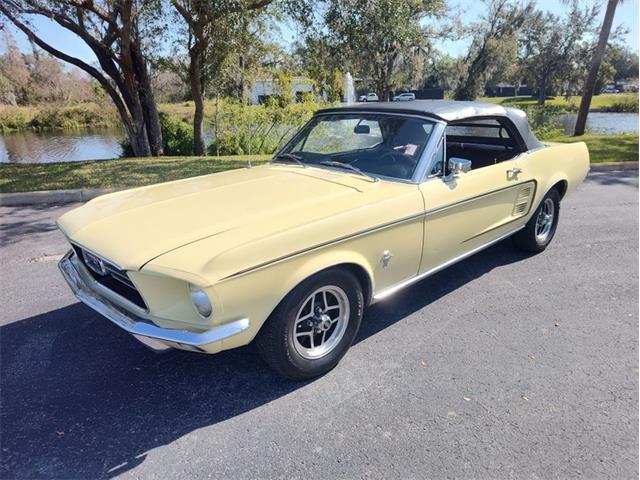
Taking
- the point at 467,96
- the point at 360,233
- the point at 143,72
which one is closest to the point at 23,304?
the point at 360,233

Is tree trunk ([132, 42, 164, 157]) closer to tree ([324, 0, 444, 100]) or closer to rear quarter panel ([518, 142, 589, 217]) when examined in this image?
tree ([324, 0, 444, 100])

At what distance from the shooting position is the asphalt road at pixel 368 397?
7.16 ft

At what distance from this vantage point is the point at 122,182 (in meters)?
8.02

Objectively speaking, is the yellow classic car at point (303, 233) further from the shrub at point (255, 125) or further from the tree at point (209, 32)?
the shrub at point (255, 125)

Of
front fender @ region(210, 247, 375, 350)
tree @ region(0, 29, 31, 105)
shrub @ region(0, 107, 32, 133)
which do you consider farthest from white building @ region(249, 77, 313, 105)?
shrub @ region(0, 107, 32, 133)

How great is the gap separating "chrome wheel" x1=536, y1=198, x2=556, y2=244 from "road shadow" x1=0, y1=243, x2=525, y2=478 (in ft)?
7.48

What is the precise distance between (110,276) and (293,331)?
1173 millimetres

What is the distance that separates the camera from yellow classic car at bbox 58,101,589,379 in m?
2.23

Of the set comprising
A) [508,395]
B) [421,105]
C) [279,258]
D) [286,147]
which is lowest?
[508,395]

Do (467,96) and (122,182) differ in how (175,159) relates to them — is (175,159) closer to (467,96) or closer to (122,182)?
(122,182)

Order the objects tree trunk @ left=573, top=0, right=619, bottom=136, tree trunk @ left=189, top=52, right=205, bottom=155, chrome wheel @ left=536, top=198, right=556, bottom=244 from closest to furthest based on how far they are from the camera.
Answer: chrome wheel @ left=536, top=198, right=556, bottom=244, tree trunk @ left=189, top=52, right=205, bottom=155, tree trunk @ left=573, top=0, right=619, bottom=136

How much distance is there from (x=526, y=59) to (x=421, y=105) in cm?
5089

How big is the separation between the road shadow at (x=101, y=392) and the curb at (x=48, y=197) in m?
4.26

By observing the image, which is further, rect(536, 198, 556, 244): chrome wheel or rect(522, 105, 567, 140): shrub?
rect(522, 105, 567, 140): shrub
